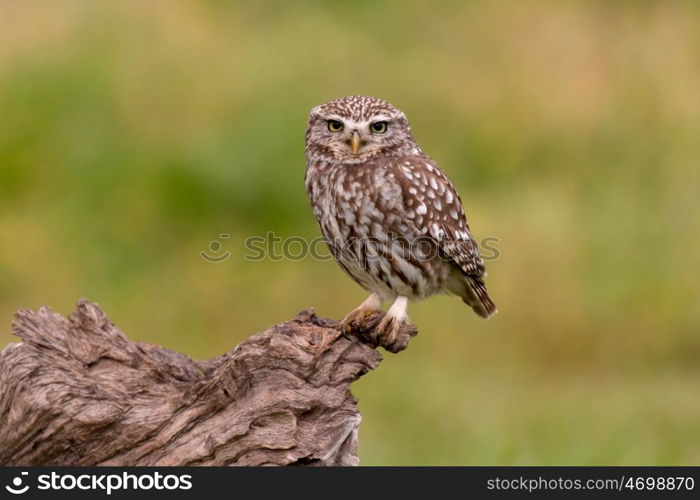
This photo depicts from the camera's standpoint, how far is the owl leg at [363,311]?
5.07 m

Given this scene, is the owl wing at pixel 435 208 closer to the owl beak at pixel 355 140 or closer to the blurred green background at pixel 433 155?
the owl beak at pixel 355 140

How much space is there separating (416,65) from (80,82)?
2875 mm

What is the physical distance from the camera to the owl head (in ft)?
17.2

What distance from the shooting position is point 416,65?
10211 mm

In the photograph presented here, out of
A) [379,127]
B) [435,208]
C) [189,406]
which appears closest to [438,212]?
[435,208]

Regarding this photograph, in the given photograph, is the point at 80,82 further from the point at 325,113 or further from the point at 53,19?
the point at 325,113
